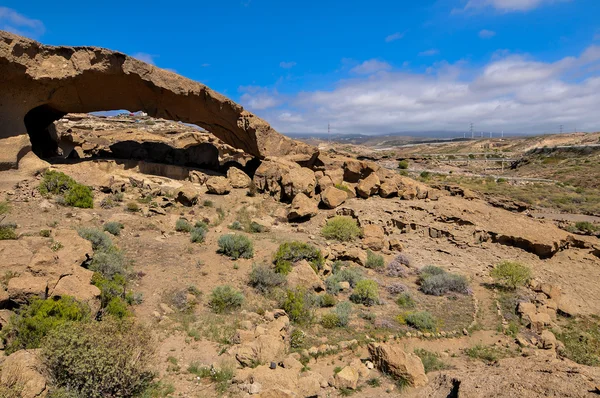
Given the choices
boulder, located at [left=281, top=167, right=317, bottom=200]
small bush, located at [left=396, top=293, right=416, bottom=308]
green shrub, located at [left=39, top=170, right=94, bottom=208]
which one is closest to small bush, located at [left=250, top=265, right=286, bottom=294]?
small bush, located at [left=396, top=293, right=416, bottom=308]

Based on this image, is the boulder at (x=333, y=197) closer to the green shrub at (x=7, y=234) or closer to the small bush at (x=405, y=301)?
the small bush at (x=405, y=301)

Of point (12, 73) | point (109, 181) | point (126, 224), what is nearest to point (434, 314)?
point (126, 224)

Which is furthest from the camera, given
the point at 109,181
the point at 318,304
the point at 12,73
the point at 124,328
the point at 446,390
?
the point at 109,181

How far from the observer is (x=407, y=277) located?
11.7m

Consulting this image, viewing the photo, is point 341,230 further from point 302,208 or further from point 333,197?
point 333,197

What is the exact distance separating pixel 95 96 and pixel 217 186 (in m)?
6.26

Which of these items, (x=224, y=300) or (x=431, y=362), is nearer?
(x=431, y=362)

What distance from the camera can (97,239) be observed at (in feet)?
30.7

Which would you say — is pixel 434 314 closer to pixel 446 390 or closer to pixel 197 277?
pixel 446 390

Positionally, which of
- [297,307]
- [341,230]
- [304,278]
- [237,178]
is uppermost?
[237,178]

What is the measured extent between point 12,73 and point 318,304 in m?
13.1

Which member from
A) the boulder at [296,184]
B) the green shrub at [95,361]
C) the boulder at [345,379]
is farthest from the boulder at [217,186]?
the boulder at [345,379]

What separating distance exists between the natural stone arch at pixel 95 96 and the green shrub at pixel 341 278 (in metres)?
9.00

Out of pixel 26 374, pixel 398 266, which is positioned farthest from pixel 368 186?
pixel 26 374
